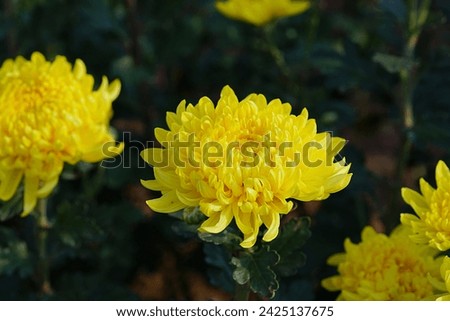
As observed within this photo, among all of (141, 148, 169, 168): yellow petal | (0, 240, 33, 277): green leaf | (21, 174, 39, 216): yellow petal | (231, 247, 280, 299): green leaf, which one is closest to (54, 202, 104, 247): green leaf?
(0, 240, 33, 277): green leaf

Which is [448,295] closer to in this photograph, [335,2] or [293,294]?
[293,294]

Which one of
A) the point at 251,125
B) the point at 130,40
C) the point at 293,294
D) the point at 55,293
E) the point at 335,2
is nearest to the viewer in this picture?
the point at 251,125

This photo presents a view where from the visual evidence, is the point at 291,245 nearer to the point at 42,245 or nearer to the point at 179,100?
the point at 42,245

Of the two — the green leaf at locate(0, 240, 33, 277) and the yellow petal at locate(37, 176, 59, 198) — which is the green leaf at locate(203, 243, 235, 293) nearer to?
the yellow petal at locate(37, 176, 59, 198)

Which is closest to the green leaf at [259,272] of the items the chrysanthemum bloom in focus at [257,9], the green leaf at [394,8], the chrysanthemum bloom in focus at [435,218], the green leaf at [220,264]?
the green leaf at [220,264]

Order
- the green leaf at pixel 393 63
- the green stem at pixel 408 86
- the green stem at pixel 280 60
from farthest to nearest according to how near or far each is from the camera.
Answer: the green stem at pixel 280 60, the green stem at pixel 408 86, the green leaf at pixel 393 63

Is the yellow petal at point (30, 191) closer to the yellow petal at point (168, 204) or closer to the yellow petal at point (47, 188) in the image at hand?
the yellow petal at point (47, 188)
